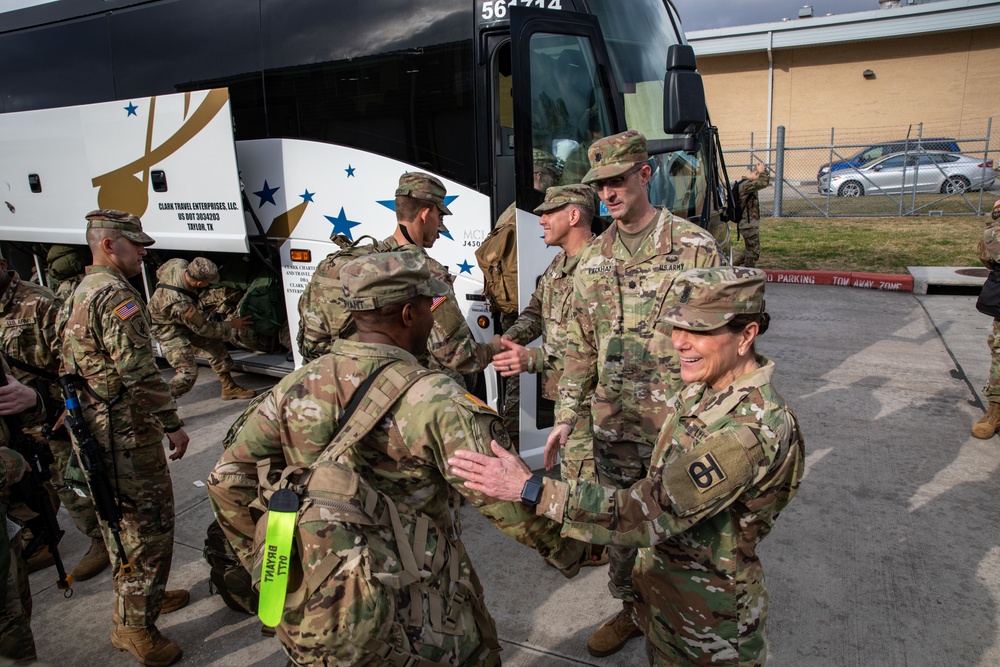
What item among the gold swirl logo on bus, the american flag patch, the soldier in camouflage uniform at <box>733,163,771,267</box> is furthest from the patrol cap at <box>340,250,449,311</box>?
the soldier in camouflage uniform at <box>733,163,771,267</box>

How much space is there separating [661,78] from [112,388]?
412cm

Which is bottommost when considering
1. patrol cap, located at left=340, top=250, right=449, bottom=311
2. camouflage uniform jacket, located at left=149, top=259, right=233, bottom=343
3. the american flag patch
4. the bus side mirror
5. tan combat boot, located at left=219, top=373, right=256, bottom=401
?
tan combat boot, located at left=219, top=373, right=256, bottom=401

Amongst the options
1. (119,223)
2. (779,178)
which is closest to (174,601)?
(119,223)

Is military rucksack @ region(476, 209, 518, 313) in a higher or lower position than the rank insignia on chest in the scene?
higher

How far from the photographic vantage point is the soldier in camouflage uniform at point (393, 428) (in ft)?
5.67

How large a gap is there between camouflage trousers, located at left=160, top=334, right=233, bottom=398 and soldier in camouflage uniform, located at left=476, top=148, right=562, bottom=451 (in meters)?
3.00

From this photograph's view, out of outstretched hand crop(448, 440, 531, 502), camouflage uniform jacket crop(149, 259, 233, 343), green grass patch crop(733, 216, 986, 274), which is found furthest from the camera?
green grass patch crop(733, 216, 986, 274)

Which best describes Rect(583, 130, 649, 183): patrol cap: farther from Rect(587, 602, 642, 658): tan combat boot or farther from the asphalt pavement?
the asphalt pavement

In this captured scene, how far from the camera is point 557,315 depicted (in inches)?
141

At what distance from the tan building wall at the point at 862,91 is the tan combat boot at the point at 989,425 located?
20.4 m

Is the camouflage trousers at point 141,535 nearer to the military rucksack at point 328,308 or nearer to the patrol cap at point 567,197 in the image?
the military rucksack at point 328,308

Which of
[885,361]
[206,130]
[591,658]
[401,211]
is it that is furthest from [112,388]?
[885,361]

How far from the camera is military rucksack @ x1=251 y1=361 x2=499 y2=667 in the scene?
59.4 inches

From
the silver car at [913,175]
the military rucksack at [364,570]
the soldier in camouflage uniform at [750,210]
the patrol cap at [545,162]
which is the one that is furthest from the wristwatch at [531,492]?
the silver car at [913,175]
